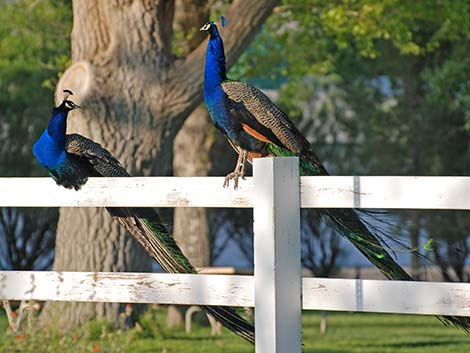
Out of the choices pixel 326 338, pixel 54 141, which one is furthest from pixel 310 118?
pixel 54 141

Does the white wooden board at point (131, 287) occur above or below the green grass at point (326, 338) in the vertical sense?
below

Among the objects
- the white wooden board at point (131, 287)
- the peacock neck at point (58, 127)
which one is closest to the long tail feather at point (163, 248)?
the white wooden board at point (131, 287)

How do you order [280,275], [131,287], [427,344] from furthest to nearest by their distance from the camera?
[427,344], [131,287], [280,275]

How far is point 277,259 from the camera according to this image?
5.10 meters

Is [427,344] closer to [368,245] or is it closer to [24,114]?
[368,245]

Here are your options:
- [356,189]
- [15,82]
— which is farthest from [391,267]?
[15,82]

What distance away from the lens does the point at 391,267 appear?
18.4 feet

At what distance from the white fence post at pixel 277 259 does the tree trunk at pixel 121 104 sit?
5.49m

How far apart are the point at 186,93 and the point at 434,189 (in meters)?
5.95

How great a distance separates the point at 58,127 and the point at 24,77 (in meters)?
11.6

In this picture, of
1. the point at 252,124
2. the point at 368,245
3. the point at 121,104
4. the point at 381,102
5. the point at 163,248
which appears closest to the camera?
the point at 368,245

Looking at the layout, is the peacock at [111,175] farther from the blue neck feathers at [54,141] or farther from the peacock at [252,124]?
A: the peacock at [252,124]

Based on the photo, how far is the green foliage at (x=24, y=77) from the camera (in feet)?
54.7

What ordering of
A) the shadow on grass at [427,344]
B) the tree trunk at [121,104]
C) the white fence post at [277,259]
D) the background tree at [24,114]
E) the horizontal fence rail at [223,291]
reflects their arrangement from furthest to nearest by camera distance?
the background tree at [24,114]
the shadow on grass at [427,344]
the tree trunk at [121,104]
the white fence post at [277,259]
the horizontal fence rail at [223,291]
